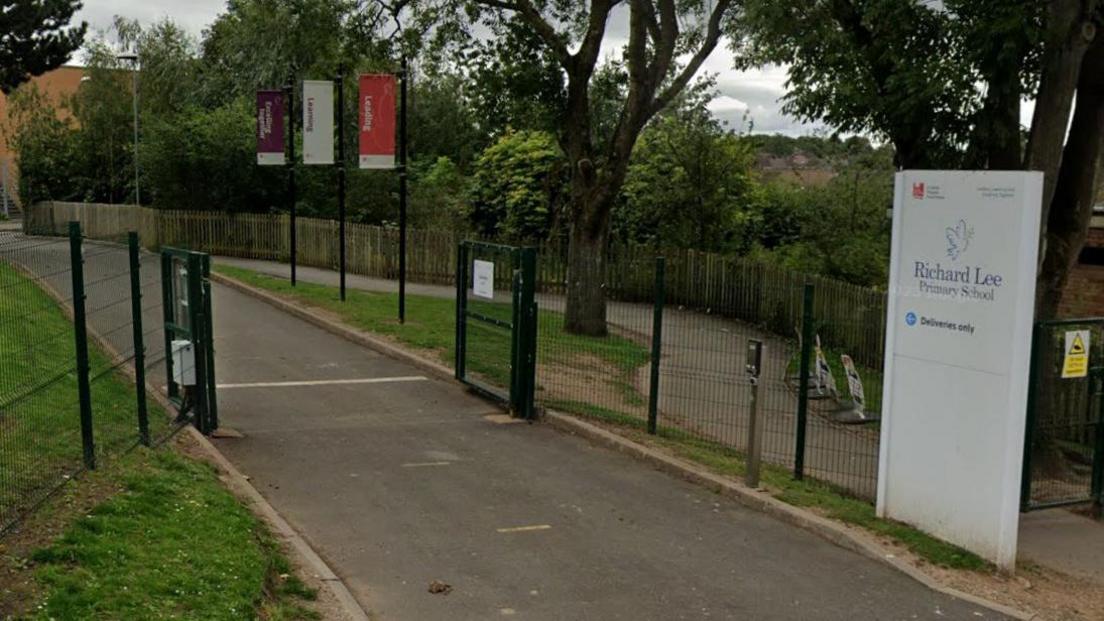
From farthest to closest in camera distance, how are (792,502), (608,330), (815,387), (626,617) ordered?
1. (608,330)
2. (815,387)
3. (792,502)
4. (626,617)

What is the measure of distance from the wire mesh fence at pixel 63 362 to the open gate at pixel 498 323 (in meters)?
3.61

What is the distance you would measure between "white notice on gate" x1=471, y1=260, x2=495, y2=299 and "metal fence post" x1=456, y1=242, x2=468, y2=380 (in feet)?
0.69

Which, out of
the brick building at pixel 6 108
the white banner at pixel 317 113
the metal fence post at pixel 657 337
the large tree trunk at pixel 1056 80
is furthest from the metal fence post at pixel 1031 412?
the brick building at pixel 6 108

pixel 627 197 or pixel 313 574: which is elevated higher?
pixel 627 197

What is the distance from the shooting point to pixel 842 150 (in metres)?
28.7

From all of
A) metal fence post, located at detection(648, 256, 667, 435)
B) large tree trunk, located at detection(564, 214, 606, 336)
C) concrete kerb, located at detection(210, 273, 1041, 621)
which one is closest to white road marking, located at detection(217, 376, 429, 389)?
concrete kerb, located at detection(210, 273, 1041, 621)

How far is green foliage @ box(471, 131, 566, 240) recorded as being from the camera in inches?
1131

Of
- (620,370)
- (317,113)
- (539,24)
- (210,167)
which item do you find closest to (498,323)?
(620,370)

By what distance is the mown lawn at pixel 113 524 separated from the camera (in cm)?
495

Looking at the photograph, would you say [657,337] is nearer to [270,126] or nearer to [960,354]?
[960,354]

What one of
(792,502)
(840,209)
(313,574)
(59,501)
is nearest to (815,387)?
(792,502)

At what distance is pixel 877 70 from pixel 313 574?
9194 millimetres

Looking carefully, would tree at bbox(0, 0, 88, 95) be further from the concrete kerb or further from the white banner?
the concrete kerb

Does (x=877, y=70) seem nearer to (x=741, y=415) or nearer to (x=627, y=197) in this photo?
(x=741, y=415)
